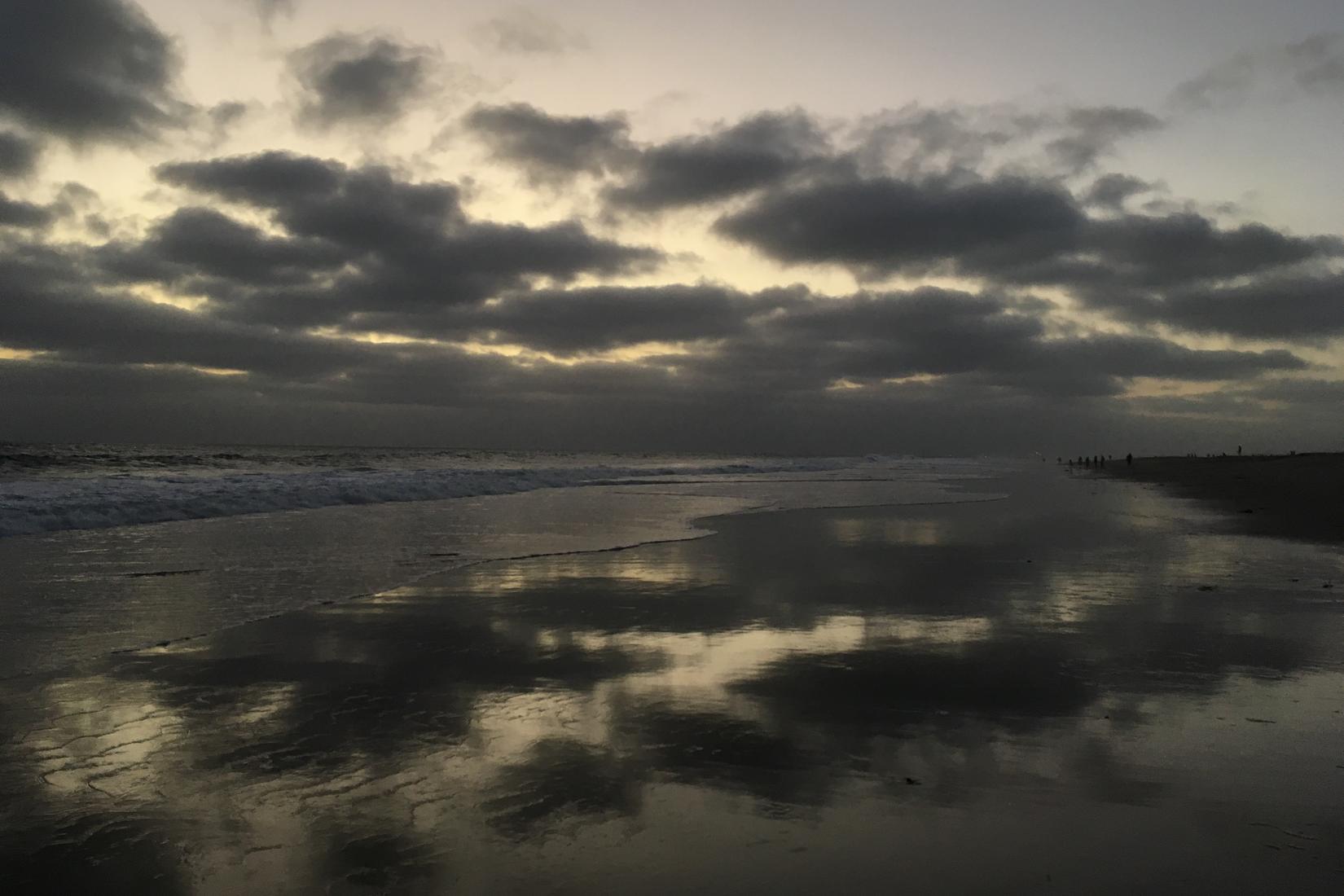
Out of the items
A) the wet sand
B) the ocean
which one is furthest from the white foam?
the wet sand

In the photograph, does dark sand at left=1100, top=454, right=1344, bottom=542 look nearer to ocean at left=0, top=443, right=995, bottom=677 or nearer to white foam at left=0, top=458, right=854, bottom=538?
ocean at left=0, top=443, right=995, bottom=677

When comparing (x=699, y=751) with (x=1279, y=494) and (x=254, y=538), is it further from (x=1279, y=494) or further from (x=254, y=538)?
(x=1279, y=494)

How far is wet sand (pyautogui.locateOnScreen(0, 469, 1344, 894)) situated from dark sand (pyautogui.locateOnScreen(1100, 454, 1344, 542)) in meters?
12.3

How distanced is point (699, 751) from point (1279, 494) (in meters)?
35.2

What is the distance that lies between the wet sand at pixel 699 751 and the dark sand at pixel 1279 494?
12.3 metres

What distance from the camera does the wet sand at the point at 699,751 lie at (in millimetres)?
4035

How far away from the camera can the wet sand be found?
404cm

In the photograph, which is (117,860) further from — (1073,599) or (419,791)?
(1073,599)

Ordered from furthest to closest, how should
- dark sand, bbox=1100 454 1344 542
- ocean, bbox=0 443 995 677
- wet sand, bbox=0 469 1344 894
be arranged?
dark sand, bbox=1100 454 1344 542 < ocean, bbox=0 443 995 677 < wet sand, bbox=0 469 1344 894

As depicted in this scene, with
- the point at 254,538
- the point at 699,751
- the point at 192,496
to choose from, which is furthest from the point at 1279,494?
the point at 192,496

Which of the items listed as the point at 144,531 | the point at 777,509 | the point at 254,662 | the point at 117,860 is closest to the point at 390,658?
the point at 254,662

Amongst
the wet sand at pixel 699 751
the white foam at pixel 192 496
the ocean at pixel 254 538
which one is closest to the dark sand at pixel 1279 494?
the ocean at pixel 254 538

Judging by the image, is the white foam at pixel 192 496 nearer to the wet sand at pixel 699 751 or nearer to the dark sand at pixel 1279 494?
the wet sand at pixel 699 751

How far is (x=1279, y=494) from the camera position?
3173cm
